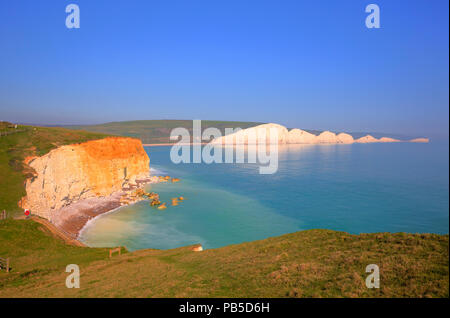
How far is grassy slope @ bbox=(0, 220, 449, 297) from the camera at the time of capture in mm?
10504

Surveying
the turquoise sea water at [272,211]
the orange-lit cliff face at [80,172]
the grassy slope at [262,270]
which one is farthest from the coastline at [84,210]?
the grassy slope at [262,270]

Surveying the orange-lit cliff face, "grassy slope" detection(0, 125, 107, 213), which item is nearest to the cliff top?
"grassy slope" detection(0, 125, 107, 213)

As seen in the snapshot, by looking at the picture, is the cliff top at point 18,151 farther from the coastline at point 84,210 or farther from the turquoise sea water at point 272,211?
the turquoise sea water at point 272,211

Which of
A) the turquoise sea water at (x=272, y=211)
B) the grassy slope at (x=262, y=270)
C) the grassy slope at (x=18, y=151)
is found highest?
the grassy slope at (x=18, y=151)

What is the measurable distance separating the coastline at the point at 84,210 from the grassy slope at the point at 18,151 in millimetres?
7078

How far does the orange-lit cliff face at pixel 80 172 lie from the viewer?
110 feet

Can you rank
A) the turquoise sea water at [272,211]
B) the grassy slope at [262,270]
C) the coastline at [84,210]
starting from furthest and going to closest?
the coastline at [84,210], the turquoise sea water at [272,211], the grassy slope at [262,270]

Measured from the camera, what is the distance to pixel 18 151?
115 feet

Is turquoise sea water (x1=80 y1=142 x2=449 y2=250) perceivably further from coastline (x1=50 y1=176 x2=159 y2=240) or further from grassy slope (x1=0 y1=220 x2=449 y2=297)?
grassy slope (x1=0 y1=220 x2=449 y2=297)

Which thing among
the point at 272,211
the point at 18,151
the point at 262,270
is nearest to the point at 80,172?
the point at 18,151

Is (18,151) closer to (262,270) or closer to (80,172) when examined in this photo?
(80,172)

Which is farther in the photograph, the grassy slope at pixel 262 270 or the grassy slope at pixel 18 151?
the grassy slope at pixel 18 151

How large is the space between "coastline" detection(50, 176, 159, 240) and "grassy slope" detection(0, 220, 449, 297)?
46.8 feet
